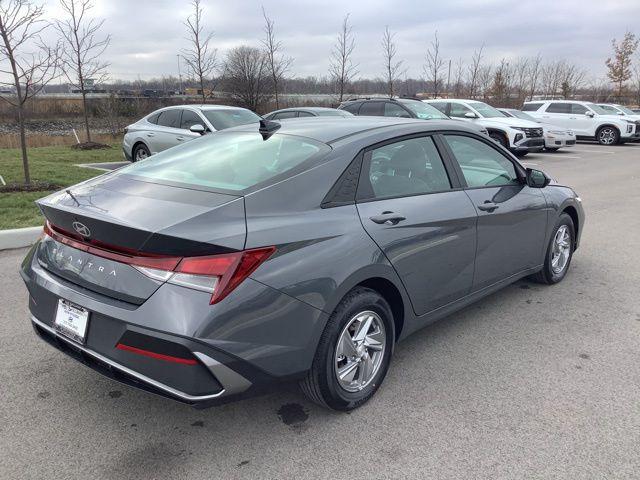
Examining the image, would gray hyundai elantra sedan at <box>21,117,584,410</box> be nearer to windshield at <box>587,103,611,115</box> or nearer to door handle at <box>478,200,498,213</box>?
door handle at <box>478,200,498,213</box>

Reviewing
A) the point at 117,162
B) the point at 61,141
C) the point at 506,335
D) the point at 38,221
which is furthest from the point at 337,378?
the point at 61,141

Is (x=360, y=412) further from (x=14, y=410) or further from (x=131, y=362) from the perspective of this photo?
(x=14, y=410)

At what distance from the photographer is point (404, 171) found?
131 inches

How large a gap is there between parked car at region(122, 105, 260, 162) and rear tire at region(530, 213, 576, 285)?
284 inches

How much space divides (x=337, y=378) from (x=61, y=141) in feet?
70.2

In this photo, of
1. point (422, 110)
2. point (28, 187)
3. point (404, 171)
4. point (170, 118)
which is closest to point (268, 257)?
point (404, 171)

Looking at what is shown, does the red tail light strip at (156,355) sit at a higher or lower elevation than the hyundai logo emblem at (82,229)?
lower

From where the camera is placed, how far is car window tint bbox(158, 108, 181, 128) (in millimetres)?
11328

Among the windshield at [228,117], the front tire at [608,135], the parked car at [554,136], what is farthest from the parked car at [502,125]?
the windshield at [228,117]

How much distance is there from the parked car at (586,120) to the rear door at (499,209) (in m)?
19.6

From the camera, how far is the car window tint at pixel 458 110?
1695cm

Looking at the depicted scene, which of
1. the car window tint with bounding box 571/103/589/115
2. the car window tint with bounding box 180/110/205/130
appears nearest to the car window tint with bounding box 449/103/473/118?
the car window tint with bounding box 571/103/589/115

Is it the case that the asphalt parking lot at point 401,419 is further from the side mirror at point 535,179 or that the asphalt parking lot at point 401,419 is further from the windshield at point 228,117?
the windshield at point 228,117

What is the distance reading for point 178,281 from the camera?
2.26 meters
